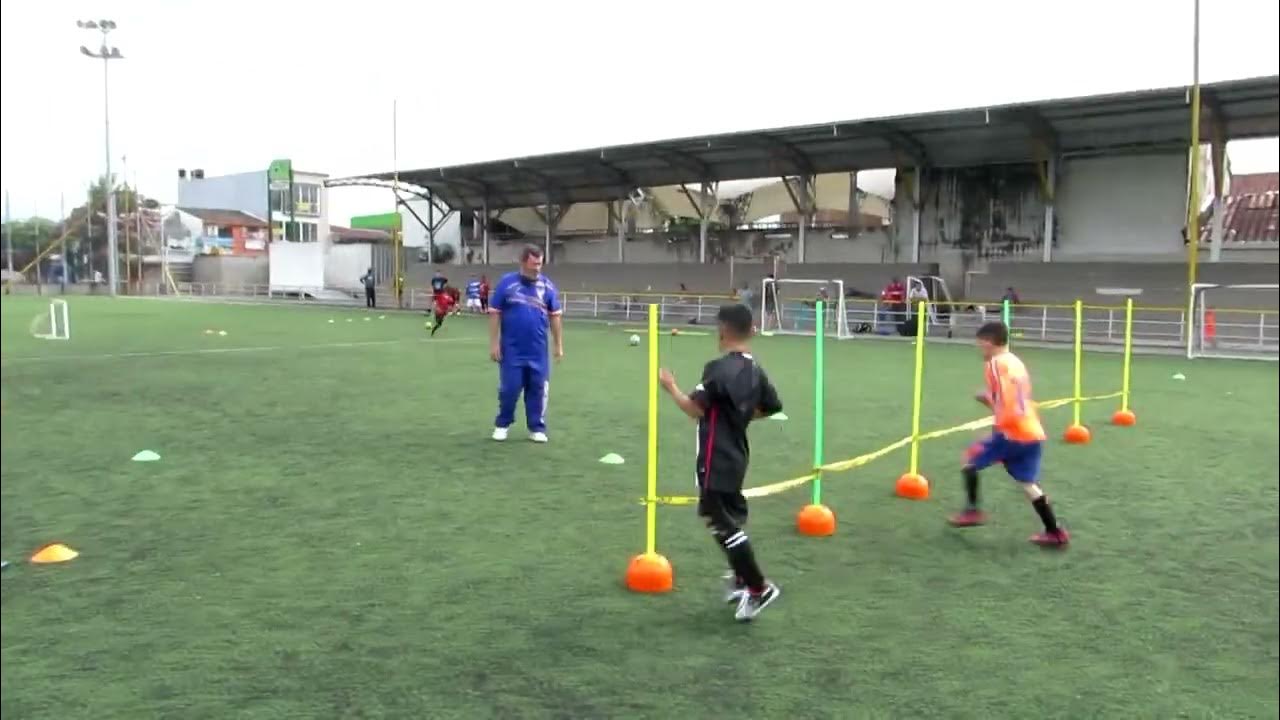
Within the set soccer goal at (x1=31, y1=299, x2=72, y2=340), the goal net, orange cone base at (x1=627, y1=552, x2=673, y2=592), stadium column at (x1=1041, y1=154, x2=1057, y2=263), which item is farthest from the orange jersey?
stadium column at (x1=1041, y1=154, x2=1057, y2=263)

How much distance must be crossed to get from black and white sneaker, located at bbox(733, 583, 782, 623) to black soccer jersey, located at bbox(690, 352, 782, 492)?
1.60 ft

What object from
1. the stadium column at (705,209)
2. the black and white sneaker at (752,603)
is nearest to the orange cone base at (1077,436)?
the black and white sneaker at (752,603)

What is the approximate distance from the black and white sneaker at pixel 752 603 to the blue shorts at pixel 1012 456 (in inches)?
86.5

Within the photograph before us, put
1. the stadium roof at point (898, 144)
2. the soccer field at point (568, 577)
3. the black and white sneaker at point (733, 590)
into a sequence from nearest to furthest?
the soccer field at point (568, 577)
the black and white sneaker at point (733, 590)
the stadium roof at point (898, 144)

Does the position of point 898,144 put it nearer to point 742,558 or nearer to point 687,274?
point 687,274

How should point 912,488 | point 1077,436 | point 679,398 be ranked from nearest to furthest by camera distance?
point 679,398 → point 912,488 → point 1077,436

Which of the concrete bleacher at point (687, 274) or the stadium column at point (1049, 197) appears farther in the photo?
the concrete bleacher at point (687, 274)

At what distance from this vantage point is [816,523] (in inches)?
241

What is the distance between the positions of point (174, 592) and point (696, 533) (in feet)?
9.56

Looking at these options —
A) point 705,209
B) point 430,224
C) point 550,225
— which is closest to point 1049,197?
point 705,209

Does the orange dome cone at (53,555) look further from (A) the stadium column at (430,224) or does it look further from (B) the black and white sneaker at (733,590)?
(A) the stadium column at (430,224)

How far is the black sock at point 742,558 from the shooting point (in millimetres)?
4512

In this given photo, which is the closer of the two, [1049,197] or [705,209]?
[1049,197]

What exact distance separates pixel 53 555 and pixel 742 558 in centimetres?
346
